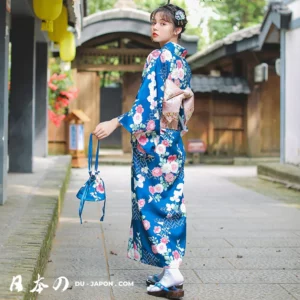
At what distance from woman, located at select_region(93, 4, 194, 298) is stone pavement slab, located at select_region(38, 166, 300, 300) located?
29 cm

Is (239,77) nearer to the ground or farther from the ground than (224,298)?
farther from the ground

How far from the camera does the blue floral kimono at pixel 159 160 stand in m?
3.97

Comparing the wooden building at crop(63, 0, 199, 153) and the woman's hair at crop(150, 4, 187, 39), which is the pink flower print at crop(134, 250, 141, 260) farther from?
the wooden building at crop(63, 0, 199, 153)

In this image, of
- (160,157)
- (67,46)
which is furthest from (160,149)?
(67,46)

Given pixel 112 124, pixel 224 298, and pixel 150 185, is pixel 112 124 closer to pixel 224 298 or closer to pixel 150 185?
pixel 150 185

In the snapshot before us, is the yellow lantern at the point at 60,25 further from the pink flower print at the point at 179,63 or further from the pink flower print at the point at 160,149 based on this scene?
the pink flower print at the point at 160,149

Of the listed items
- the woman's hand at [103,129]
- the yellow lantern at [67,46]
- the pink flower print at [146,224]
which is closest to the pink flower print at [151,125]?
the woman's hand at [103,129]

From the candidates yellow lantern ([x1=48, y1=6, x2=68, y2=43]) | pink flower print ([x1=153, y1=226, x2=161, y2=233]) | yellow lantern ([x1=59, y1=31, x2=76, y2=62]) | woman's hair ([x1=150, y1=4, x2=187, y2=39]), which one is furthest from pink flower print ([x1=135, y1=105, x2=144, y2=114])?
yellow lantern ([x1=59, y1=31, x2=76, y2=62])

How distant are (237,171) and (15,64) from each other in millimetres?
7574

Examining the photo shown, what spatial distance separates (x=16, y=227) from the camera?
15.8 feet

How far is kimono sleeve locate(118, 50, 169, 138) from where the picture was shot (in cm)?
396

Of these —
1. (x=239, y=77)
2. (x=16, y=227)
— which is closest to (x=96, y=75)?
(x=239, y=77)

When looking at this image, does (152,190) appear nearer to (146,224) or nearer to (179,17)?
(146,224)

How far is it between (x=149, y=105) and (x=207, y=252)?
6.16ft
